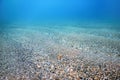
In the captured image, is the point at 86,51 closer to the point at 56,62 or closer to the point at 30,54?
the point at 56,62

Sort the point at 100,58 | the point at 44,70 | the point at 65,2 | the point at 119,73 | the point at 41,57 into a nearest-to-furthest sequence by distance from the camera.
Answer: the point at 119,73 < the point at 44,70 < the point at 100,58 < the point at 41,57 < the point at 65,2

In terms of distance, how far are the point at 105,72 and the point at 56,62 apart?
358 centimetres

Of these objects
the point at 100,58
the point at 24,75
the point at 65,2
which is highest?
the point at 65,2

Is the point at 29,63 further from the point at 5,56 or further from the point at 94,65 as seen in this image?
the point at 94,65

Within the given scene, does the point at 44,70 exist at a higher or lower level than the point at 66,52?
lower

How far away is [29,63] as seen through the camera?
1129 centimetres

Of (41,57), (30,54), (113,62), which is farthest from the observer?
(30,54)

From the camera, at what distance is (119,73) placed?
898cm

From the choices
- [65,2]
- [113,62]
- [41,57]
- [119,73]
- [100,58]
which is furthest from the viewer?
[65,2]

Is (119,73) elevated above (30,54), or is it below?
below

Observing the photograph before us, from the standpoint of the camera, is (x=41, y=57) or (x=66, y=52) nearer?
(x=41, y=57)

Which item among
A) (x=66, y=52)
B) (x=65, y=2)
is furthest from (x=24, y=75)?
(x=65, y=2)

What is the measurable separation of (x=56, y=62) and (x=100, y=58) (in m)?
3.35

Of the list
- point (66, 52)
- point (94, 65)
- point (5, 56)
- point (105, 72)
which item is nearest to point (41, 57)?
point (66, 52)
